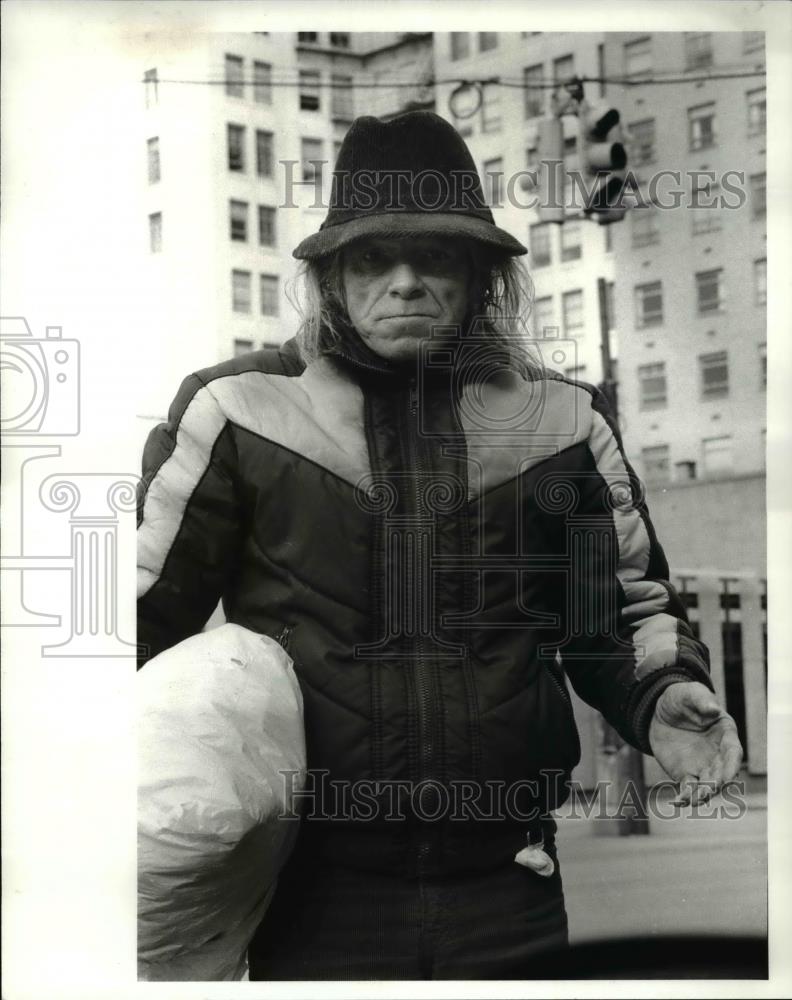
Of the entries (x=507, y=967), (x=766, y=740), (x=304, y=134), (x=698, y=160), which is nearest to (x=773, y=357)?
(x=698, y=160)

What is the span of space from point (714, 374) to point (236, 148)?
1.56 m

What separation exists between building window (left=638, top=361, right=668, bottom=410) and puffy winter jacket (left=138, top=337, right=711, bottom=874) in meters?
0.14

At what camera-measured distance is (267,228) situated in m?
4.62

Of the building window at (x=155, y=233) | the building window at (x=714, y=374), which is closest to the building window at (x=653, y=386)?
the building window at (x=714, y=374)

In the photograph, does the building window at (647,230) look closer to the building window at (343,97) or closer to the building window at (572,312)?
the building window at (572,312)

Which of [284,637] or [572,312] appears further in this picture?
[572,312]

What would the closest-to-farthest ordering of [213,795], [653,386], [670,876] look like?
[213,795]
[670,876]
[653,386]

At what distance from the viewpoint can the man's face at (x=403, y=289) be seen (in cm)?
459

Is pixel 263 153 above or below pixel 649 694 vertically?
above

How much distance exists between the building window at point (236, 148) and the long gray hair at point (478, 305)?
369mm

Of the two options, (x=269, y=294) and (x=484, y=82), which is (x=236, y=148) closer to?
(x=269, y=294)

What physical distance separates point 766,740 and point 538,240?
1.60 m

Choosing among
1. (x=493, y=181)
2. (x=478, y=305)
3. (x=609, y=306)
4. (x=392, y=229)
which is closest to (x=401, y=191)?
(x=392, y=229)

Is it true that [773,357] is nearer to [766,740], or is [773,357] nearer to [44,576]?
[766,740]
